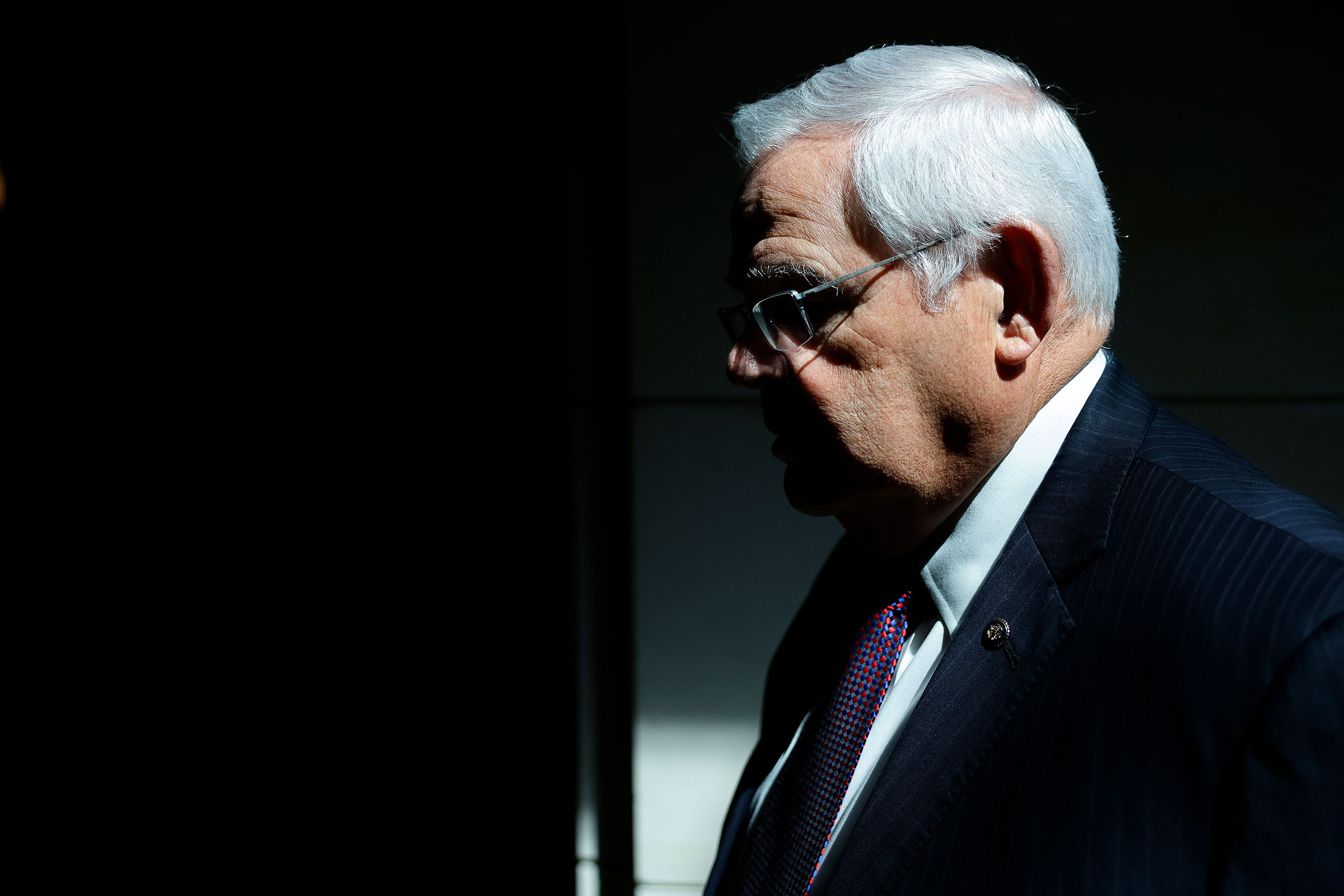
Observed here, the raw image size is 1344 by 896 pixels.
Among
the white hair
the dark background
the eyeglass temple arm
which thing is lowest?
the dark background

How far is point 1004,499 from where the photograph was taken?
110 cm

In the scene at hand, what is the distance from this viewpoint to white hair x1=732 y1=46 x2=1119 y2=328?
104 cm

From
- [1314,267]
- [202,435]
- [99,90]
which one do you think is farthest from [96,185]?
[1314,267]

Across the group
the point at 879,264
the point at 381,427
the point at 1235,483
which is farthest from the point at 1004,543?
the point at 381,427

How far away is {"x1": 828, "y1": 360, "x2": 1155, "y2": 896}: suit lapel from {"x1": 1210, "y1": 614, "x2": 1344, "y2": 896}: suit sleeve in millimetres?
221

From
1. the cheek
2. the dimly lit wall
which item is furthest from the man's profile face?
the dimly lit wall

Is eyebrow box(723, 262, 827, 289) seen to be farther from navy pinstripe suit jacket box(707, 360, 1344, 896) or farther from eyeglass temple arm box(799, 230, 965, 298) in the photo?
navy pinstripe suit jacket box(707, 360, 1344, 896)

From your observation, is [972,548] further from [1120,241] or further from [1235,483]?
[1120,241]

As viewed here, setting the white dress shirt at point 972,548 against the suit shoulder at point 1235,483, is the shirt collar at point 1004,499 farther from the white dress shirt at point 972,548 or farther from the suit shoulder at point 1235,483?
the suit shoulder at point 1235,483

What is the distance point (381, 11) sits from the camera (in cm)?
229

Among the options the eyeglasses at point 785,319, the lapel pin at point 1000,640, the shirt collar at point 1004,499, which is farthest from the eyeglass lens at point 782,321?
the lapel pin at point 1000,640

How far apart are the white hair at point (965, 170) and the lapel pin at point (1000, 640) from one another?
1.23ft

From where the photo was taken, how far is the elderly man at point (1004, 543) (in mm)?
809

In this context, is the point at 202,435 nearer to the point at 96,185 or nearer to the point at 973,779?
the point at 96,185
